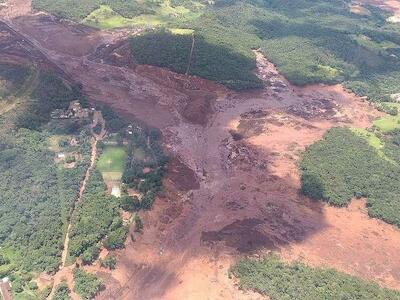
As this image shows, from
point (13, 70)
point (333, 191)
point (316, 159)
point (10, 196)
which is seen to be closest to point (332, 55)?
point (316, 159)

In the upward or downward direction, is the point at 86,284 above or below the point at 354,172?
below

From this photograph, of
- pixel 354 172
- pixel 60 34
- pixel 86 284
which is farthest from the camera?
pixel 60 34

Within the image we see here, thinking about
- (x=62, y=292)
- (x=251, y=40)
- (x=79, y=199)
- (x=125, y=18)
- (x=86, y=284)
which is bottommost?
(x=251, y=40)

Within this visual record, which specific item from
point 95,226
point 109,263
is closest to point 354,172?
point 95,226

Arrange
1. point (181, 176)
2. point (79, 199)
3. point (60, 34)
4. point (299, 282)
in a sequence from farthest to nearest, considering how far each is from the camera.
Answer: point (60, 34)
point (181, 176)
point (79, 199)
point (299, 282)

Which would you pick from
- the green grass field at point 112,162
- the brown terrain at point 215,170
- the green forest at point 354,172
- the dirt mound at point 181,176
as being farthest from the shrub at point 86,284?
the green forest at point 354,172

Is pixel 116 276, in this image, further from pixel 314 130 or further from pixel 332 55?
pixel 332 55

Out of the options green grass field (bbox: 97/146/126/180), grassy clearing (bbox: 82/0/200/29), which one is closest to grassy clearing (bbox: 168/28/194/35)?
grassy clearing (bbox: 82/0/200/29)

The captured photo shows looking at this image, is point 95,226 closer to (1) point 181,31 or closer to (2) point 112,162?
(2) point 112,162
